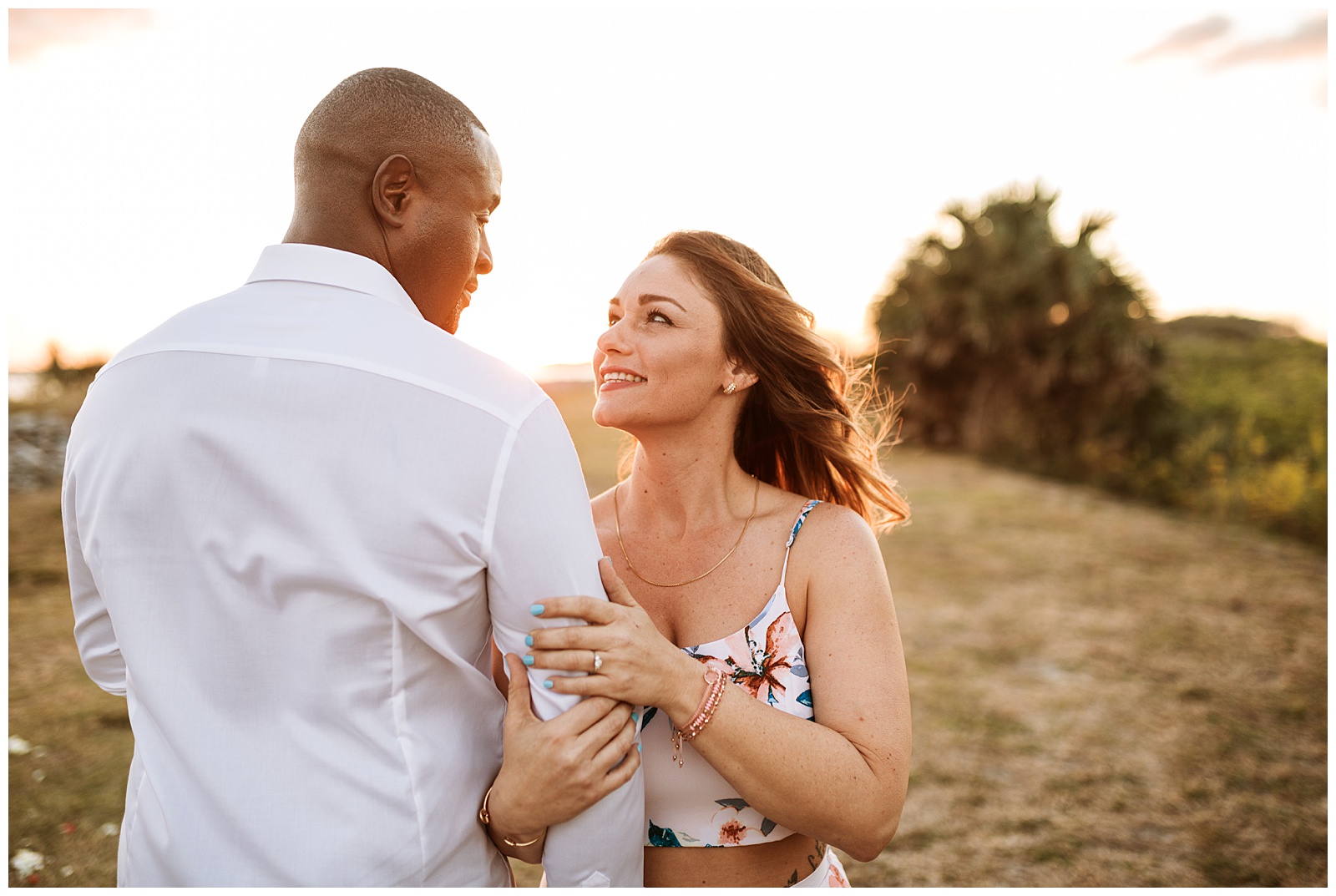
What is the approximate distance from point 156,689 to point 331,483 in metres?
0.51

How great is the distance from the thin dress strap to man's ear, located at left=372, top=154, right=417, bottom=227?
1.27 metres

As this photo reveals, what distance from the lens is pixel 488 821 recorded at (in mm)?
1690

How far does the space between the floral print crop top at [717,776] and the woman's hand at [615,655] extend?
38 cm

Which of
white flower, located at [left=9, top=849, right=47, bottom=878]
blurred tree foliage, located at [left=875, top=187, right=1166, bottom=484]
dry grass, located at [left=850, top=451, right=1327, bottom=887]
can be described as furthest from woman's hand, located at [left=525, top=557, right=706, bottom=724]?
blurred tree foliage, located at [left=875, top=187, right=1166, bottom=484]

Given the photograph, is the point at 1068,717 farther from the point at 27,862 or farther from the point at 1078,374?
the point at 1078,374

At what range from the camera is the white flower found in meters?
3.94

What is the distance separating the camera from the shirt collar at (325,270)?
5.12 ft

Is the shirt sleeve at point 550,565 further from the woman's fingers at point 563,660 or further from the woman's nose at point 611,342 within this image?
the woman's nose at point 611,342

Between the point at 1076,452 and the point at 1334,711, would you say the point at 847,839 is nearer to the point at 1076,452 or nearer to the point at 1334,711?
the point at 1334,711

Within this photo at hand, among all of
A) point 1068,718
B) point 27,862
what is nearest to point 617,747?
point 27,862

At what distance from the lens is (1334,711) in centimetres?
385

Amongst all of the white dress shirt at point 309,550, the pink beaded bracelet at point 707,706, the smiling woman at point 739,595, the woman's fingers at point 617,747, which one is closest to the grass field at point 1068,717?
the smiling woman at point 739,595

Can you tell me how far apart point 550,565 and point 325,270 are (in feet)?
2.20

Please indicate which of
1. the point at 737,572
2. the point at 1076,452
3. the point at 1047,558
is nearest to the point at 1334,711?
the point at 737,572
